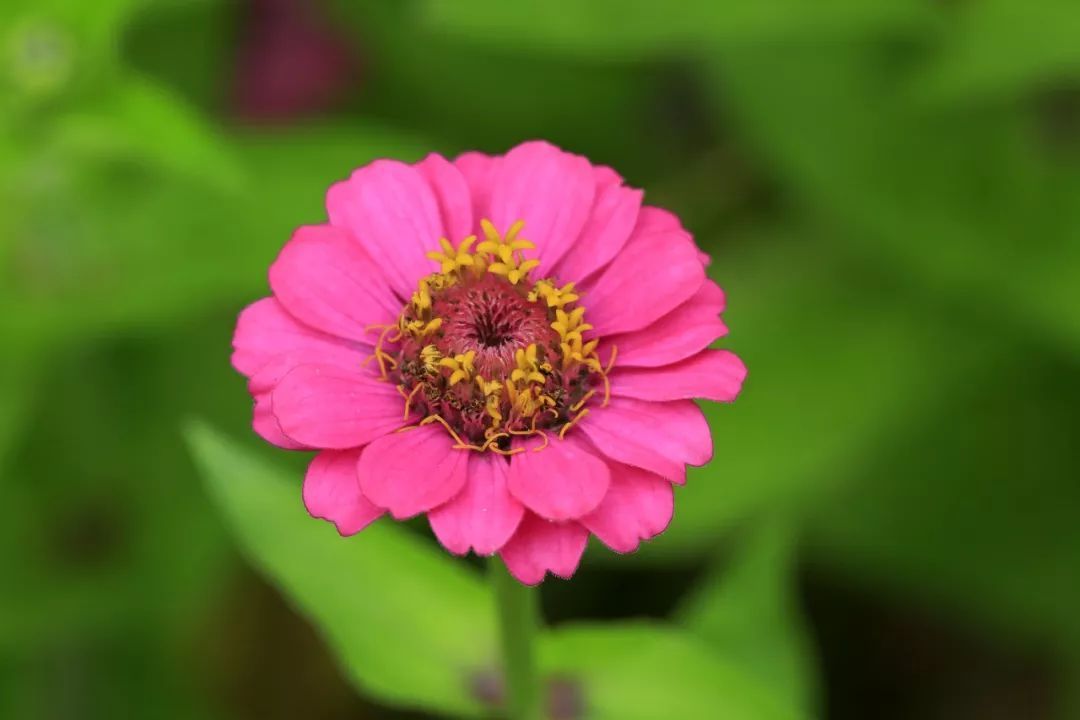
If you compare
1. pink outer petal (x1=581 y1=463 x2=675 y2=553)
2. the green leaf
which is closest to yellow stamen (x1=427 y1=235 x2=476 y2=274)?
pink outer petal (x1=581 y1=463 x2=675 y2=553)

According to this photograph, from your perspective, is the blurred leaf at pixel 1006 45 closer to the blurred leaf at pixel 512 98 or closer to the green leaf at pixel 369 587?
the blurred leaf at pixel 512 98

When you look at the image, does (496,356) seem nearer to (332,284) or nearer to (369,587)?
(332,284)

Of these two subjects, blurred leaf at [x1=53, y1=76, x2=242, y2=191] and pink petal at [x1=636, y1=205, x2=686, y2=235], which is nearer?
pink petal at [x1=636, y1=205, x2=686, y2=235]

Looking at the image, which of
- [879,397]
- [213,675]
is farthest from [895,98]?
[213,675]

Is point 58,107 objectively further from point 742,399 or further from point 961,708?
point 961,708

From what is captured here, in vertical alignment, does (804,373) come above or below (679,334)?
below

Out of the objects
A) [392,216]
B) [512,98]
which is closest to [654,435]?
[392,216]

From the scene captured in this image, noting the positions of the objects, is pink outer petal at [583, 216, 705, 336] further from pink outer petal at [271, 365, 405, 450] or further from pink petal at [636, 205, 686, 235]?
pink outer petal at [271, 365, 405, 450]
